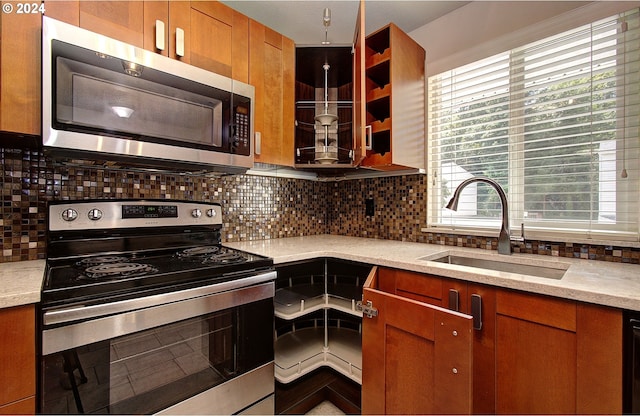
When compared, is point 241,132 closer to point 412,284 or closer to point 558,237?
point 412,284

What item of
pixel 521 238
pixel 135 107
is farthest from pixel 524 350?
pixel 135 107

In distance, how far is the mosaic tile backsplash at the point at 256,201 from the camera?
120 centimetres

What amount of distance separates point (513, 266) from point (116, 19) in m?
2.14

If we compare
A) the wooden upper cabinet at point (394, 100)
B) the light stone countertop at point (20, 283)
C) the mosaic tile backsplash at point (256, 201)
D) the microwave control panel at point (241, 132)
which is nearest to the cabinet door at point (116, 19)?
the microwave control panel at point (241, 132)

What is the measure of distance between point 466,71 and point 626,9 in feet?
2.24

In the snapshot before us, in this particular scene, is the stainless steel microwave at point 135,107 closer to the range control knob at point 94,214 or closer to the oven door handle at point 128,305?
the range control knob at point 94,214

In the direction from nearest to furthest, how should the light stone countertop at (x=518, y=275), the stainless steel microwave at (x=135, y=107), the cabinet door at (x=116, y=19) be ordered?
the light stone countertop at (x=518, y=275), the stainless steel microwave at (x=135, y=107), the cabinet door at (x=116, y=19)

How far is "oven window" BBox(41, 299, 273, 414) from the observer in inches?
31.9

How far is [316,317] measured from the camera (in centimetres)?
189

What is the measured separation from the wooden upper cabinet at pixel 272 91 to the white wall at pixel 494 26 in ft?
3.22

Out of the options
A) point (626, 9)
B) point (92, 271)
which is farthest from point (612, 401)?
point (92, 271)

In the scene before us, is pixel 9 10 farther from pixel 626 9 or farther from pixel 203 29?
pixel 626 9

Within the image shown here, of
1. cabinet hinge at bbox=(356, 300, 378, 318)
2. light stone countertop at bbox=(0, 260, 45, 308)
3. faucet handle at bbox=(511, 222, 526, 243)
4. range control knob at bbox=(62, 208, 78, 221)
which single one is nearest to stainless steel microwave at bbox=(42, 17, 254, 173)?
range control knob at bbox=(62, 208, 78, 221)

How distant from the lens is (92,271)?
1.00 meters
